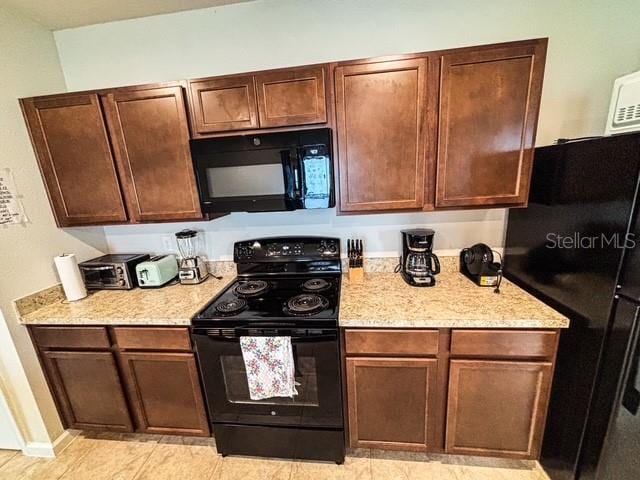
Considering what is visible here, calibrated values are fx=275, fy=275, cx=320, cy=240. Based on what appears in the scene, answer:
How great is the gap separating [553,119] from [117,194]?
8.98ft

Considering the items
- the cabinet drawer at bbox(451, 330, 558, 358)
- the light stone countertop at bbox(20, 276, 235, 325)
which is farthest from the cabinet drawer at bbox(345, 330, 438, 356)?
the light stone countertop at bbox(20, 276, 235, 325)

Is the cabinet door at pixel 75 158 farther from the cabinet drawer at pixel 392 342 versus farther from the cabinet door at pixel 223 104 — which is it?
the cabinet drawer at pixel 392 342

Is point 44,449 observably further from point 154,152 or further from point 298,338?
point 154,152

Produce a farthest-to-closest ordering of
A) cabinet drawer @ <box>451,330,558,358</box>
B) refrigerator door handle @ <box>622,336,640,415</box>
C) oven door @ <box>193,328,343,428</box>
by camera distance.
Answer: oven door @ <box>193,328,343,428</box>, cabinet drawer @ <box>451,330,558,358</box>, refrigerator door handle @ <box>622,336,640,415</box>

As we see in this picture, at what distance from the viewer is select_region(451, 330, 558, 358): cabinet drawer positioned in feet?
4.33

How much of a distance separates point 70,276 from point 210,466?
150 cm

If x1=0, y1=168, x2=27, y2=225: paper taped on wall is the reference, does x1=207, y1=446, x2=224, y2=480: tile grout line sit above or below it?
below

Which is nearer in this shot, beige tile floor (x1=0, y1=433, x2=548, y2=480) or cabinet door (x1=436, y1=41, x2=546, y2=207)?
cabinet door (x1=436, y1=41, x2=546, y2=207)

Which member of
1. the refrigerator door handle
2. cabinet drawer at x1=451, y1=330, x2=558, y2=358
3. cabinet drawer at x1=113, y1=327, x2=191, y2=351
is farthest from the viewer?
cabinet drawer at x1=113, y1=327, x2=191, y2=351

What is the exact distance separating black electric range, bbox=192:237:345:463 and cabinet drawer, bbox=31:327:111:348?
612mm

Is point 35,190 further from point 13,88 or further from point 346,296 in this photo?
point 346,296

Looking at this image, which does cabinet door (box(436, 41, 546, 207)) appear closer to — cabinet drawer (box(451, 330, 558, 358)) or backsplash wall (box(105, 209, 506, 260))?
backsplash wall (box(105, 209, 506, 260))

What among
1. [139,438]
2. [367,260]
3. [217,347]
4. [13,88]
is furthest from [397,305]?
[13,88]

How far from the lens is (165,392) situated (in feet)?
5.46
